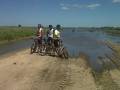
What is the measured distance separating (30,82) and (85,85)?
224cm

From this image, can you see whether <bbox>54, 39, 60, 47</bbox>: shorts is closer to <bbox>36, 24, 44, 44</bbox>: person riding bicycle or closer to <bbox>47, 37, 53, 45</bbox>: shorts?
<bbox>47, 37, 53, 45</bbox>: shorts

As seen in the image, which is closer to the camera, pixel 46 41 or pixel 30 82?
pixel 30 82

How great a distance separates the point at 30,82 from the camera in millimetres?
10648

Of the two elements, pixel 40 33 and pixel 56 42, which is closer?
pixel 56 42

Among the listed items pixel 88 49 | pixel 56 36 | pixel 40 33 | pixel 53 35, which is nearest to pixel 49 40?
pixel 53 35

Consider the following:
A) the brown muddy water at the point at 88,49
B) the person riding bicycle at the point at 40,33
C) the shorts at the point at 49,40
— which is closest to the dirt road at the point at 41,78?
the brown muddy water at the point at 88,49

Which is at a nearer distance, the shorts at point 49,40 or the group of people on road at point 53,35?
the group of people on road at point 53,35

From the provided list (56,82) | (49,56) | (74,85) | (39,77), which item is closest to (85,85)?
(74,85)

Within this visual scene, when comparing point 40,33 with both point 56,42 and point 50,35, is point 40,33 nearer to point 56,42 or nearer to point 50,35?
point 50,35

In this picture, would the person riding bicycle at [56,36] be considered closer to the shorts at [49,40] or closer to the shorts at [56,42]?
the shorts at [56,42]

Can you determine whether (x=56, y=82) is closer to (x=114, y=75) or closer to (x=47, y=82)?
(x=47, y=82)

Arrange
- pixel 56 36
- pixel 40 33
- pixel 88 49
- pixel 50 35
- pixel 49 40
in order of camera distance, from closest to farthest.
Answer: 1. pixel 56 36
2. pixel 50 35
3. pixel 49 40
4. pixel 40 33
5. pixel 88 49

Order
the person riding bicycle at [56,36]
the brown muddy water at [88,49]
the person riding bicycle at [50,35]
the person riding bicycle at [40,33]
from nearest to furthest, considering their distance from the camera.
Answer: the person riding bicycle at [56,36]
the person riding bicycle at [50,35]
the person riding bicycle at [40,33]
the brown muddy water at [88,49]

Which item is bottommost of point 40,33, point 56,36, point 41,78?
point 41,78
